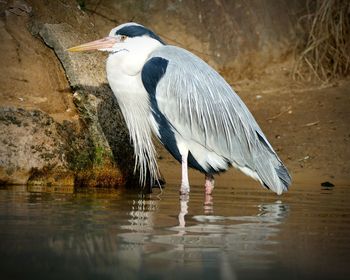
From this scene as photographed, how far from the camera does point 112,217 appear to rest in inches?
178

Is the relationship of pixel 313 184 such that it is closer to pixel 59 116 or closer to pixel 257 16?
pixel 59 116

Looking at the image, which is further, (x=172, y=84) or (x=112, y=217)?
(x=172, y=84)

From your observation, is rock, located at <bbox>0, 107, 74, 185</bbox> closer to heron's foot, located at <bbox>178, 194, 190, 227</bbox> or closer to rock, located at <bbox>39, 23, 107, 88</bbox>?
rock, located at <bbox>39, 23, 107, 88</bbox>

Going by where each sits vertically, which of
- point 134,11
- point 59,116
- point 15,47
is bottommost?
point 59,116

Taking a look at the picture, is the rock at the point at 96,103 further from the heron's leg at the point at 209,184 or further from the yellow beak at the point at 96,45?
the heron's leg at the point at 209,184

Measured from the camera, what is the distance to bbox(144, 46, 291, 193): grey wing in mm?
6859

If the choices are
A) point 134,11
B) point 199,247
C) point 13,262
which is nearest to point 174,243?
point 199,247

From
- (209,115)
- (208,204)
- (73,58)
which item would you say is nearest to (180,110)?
(209,115)

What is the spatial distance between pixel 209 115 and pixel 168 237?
10.8 ft

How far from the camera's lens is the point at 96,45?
276 inches

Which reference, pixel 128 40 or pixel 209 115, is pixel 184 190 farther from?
pixel 128 40

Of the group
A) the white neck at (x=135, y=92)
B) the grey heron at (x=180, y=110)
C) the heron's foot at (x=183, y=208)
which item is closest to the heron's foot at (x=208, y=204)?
the heron's foot at (x=183, y=208)

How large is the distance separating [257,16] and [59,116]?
5249 millimetres

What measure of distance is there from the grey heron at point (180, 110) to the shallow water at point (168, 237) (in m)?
1.00
